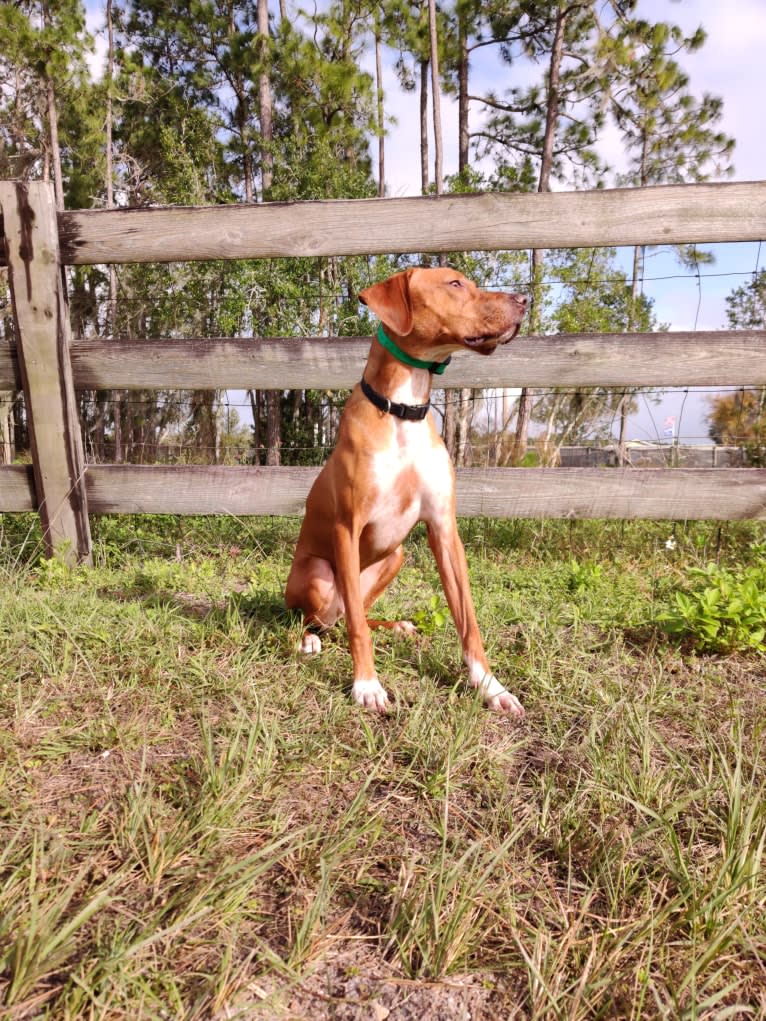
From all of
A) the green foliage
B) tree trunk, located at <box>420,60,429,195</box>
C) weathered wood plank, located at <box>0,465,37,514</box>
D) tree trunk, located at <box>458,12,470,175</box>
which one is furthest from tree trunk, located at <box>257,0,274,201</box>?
the green foliage

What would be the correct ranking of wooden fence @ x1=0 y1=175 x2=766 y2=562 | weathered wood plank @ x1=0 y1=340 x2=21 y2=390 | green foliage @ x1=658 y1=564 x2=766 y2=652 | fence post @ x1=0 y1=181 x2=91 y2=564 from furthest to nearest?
1. weathered wood plank @ x1=0 y1=340 x2=21 y2=390
2. fence post @ x1=0 y1=181 x2=91 y2=564
3. wooden fence @ x1=0 y1=175 x2=766 y2=562
4. green foliage @ x1=658 y1=564 x2=766 y2=652

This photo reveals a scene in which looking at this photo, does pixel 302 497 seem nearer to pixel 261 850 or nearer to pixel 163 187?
pixel 261 850

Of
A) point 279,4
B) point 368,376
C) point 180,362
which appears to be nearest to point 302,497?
point 180,362

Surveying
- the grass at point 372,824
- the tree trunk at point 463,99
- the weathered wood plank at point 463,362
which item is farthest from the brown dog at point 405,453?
the tree trunk at point 463,99

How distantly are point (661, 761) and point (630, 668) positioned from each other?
69 centimetres

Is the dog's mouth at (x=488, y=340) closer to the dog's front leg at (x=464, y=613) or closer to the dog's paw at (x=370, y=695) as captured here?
→ the dog's front leg at (x=464, y=613)

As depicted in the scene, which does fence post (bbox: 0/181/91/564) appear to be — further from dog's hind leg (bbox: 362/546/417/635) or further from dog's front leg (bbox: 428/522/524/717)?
dog's front leg (bbox: 428/522/524/717)

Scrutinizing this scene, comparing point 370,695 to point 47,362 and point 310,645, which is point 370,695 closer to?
point 310,645

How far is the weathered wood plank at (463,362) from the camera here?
3611mm

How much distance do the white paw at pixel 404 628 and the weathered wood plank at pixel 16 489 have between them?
2460 millimetres

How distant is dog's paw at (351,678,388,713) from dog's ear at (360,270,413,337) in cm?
117

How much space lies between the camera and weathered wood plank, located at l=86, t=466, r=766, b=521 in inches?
148

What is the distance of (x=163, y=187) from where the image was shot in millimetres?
14711

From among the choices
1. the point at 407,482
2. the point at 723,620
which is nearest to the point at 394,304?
the point at 407,482
